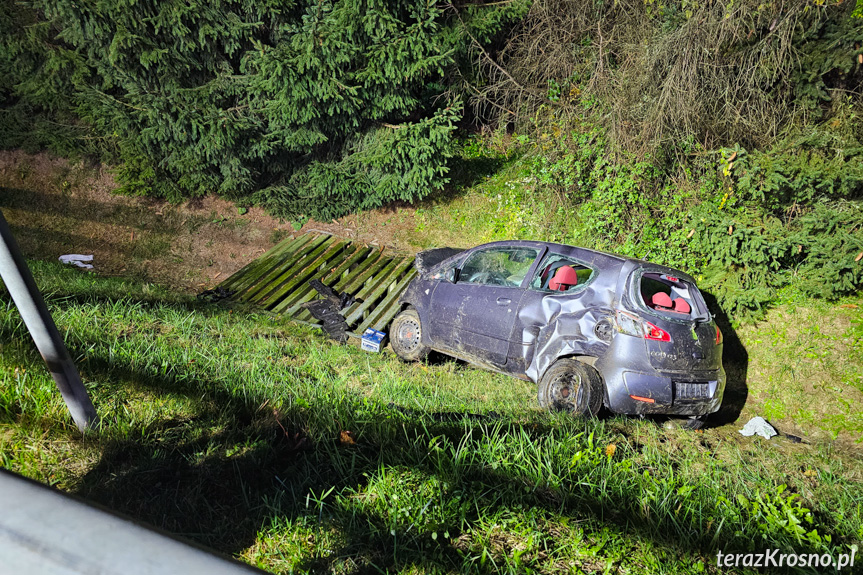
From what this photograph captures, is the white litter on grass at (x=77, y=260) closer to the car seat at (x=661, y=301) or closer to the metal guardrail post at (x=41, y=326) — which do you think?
the metal guardrail post at (x=41, y=326)

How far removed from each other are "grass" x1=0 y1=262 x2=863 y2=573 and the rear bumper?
0.37m

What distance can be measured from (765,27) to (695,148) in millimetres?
1530

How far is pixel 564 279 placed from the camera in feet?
16.9

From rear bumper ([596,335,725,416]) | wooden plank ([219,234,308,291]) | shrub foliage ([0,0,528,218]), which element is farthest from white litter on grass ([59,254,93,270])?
rear bumper ([596,335,725,416])

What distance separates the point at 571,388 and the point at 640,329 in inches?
32.8

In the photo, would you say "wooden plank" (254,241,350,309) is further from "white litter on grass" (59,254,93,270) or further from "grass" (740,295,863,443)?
"grass" (740,295,863,443)

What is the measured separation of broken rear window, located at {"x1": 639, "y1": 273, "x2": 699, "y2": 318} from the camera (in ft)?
14.9

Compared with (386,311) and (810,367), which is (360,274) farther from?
(810,367)

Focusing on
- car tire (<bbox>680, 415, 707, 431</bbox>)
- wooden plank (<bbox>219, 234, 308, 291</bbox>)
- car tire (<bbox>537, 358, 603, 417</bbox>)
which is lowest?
wooden plank (<bbox>219, 234, 308, 291</bbox>)

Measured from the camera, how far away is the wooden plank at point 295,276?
7.88 metres

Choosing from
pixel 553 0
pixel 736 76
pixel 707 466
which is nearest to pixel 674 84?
pixel 736 76

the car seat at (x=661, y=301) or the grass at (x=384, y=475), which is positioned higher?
the car seat at (x=661, y=301)

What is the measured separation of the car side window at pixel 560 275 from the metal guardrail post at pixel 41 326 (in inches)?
154

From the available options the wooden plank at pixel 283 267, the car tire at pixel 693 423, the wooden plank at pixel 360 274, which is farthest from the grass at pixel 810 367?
the wooden plank at pixel 283 267
